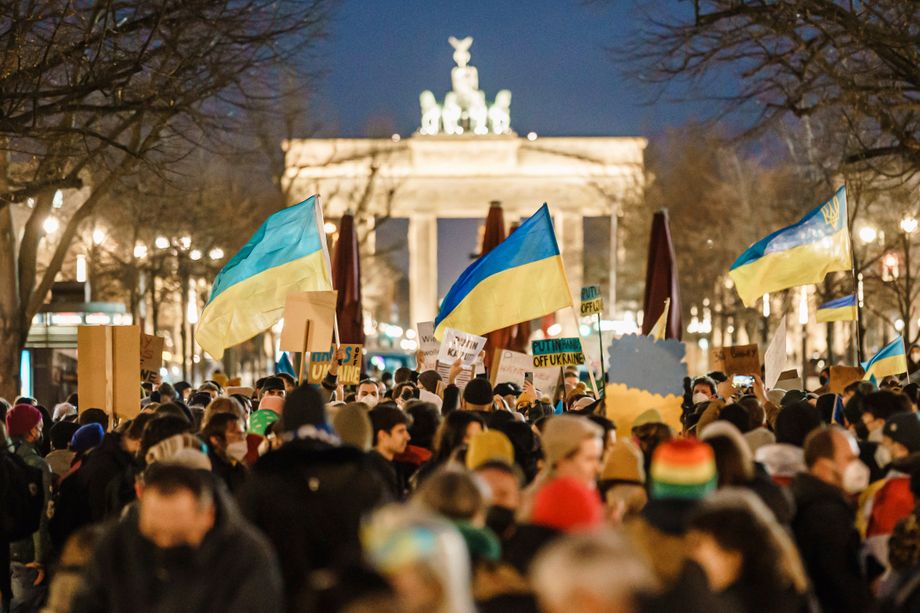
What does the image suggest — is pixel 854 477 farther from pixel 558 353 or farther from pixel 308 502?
pixel 558 353

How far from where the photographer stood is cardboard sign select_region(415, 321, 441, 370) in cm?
1817

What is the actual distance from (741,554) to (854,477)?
2.19m

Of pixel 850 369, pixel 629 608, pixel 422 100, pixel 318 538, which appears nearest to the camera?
pixel 629 608

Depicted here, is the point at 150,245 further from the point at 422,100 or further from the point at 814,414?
the point at 422,100

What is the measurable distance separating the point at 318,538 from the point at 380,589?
2.33 meters

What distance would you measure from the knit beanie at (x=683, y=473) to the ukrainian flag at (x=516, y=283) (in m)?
7.59

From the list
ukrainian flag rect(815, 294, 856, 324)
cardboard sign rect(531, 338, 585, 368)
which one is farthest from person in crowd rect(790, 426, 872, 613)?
ukrainian flag rect(815, 294, 856, 324)

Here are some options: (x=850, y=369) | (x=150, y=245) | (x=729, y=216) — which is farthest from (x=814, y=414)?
(x=729, y=216)

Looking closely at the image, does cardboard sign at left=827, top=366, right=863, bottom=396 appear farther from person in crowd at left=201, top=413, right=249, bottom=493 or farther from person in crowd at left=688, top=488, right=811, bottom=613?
person in crowd at left=688, top=488, right=811, bottom=613

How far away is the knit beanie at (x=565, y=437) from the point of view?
21.2ft

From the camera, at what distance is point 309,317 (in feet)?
36.8

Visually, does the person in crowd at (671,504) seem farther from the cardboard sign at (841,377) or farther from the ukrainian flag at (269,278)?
the cardboard sign at (841,377)

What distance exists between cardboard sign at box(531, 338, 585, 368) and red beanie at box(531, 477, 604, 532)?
9.61 meters

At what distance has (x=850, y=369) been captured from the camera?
625 inches
